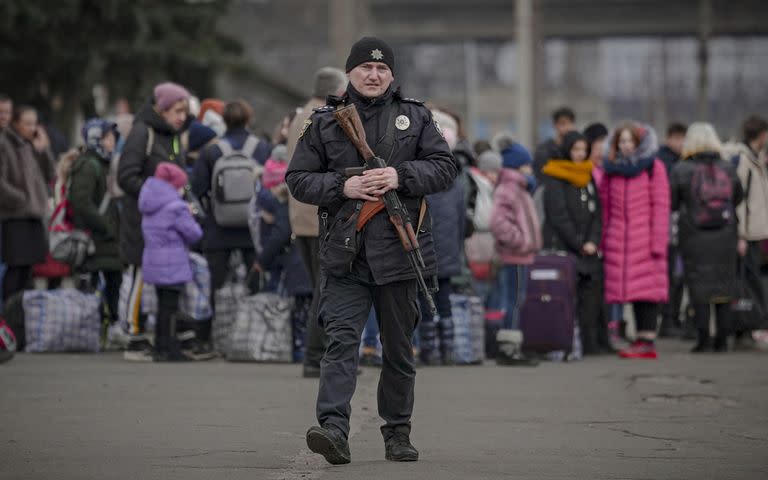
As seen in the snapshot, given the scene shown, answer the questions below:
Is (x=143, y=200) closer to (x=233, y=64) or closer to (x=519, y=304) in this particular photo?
(x=519, y=304)

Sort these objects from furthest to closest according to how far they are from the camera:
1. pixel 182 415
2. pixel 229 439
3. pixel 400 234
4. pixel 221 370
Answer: pixel 221 370
pixel 182 415
pixel 229 439
pixel 400 234

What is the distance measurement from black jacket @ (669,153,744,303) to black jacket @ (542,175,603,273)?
3.19ft

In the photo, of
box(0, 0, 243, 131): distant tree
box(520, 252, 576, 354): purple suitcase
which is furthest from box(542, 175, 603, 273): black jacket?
box(0, 0, 243, 131): distant tree

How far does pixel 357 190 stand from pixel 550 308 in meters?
6.04

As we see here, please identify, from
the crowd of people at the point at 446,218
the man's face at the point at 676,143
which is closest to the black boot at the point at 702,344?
the crowd of people at the point at 446,218

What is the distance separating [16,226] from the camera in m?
14.1

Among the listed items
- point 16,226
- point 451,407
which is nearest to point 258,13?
point 16,226

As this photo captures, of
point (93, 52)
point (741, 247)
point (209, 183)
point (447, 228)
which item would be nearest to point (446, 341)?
point (447, 228)

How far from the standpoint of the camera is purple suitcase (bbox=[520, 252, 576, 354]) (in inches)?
526

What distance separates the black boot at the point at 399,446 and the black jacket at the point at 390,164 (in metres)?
0.70

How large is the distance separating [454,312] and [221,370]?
1866 mm

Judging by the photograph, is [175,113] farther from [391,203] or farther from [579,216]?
[391,203]

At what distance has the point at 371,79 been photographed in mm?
7703

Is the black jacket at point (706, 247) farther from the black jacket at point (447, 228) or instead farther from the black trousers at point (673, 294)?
the black jacket at point (447, 228)
